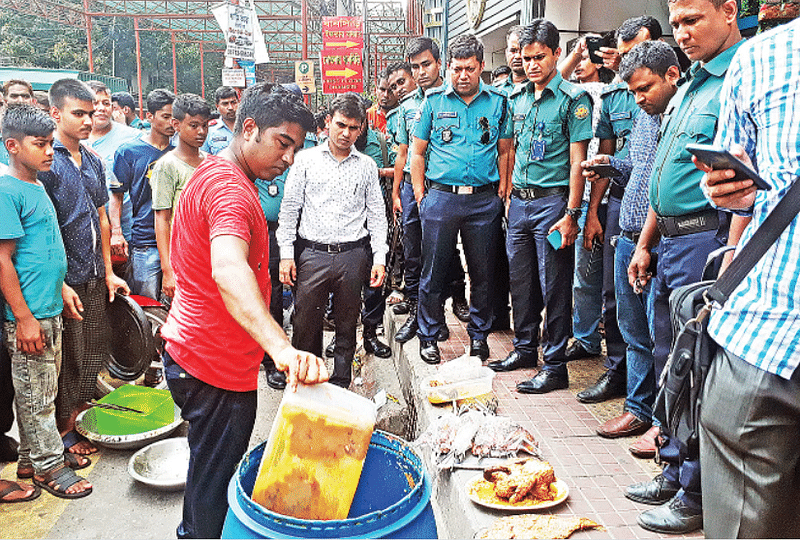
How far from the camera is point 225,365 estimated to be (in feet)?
7.29

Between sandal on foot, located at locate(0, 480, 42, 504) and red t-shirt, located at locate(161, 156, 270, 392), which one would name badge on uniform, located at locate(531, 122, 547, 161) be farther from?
sandal on foot, located at locate(0, 480, 42, 504)

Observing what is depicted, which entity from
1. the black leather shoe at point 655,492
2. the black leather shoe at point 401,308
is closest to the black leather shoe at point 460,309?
the black leather shoe at point 401,308

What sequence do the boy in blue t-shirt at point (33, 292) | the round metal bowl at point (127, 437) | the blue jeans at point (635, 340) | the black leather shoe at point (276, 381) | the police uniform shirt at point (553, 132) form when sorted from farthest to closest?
the black leather shoe at point (276, 381) → the police uniform shirt at point (553, 132) → the round metal bowl at point (127, 437) → the blue jeans at point (635, 340) → the boy in blue t-shirt at point (33, 292)

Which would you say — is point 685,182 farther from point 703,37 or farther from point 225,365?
point 225,365

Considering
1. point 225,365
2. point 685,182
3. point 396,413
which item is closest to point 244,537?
point 225,365

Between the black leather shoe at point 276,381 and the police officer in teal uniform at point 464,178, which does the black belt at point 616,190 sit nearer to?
the police officer in teal uniform at point 464,178

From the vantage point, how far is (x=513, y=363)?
13.8 ft

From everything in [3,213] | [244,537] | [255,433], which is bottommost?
[255,433]

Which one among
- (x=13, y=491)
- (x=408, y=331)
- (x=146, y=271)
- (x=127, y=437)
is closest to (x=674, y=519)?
(x=408, y=331)

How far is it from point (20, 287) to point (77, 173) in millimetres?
856

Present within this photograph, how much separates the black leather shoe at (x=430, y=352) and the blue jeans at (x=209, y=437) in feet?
7.15

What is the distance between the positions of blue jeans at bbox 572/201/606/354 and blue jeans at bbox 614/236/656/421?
783 millimetres

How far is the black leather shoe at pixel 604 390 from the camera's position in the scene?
12.1 ft

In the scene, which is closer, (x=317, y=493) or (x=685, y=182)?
(x=317, y=493)
